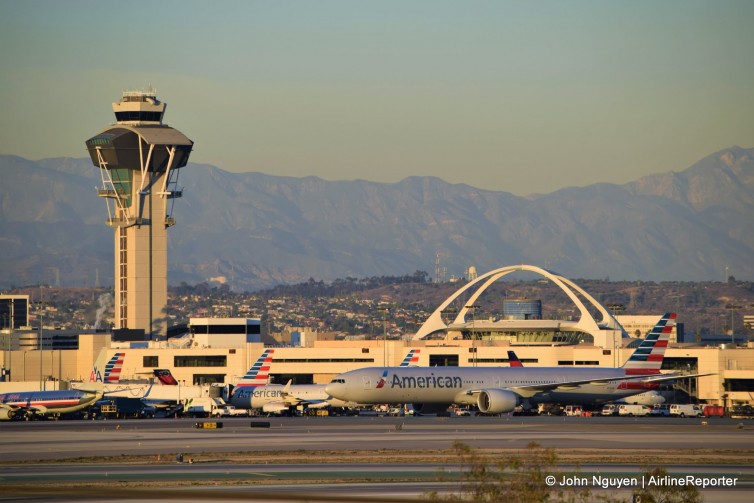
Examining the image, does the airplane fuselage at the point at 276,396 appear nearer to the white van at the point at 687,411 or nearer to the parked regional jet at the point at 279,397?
the parked regional jet at the point at 279,397

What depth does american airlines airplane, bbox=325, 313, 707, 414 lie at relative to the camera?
4419 inches

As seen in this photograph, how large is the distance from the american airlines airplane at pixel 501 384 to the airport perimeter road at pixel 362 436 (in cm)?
265

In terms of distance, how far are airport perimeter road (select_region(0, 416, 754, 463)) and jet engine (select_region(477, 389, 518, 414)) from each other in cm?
184

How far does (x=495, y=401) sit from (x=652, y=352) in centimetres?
1854

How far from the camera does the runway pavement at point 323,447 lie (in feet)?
178

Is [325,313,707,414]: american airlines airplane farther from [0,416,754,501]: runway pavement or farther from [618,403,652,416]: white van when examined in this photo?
[618,403,652,416]: white van

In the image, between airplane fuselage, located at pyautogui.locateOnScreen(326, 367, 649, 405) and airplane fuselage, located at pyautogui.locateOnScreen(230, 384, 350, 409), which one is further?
airplane fuselage, located at pyautogui.locateOnScreen(230, 384, 350, 409)

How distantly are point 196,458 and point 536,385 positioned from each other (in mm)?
58286

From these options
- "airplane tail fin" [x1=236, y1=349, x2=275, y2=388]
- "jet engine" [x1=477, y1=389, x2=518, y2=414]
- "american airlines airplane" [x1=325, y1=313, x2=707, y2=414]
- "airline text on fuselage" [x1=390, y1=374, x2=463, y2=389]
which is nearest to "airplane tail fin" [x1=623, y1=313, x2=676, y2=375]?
"american airlines airplane" [x1=325, y1=313, x2=707, y2=414]

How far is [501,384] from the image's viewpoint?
11806cm

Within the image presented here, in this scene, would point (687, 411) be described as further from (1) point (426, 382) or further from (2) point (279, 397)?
(2) point (279, 397)

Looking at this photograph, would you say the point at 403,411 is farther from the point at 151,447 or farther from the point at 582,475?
the point at 582,475

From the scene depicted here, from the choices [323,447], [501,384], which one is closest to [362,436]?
[323,447]

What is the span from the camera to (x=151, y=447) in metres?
75.5
